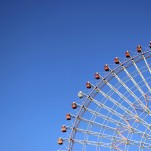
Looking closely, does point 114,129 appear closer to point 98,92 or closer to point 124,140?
point 124,140

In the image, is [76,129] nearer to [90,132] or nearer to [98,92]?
[90,132]

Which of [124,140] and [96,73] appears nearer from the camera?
[124,140]

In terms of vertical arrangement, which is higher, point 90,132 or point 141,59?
point 141,59

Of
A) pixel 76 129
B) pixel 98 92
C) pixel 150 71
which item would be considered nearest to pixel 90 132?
pixel 76 129

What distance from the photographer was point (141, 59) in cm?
3434

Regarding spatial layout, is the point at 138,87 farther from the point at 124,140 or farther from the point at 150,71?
the point at 124,140

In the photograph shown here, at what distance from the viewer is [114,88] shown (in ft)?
113

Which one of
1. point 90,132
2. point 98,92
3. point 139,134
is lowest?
point 139,134

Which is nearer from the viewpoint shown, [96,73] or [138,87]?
[138,87]

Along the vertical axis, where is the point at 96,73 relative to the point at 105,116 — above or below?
above

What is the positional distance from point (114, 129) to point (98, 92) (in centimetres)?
349

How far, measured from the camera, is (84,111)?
1371 inches

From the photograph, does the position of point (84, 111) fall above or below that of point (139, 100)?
above

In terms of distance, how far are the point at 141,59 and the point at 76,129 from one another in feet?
25.8
